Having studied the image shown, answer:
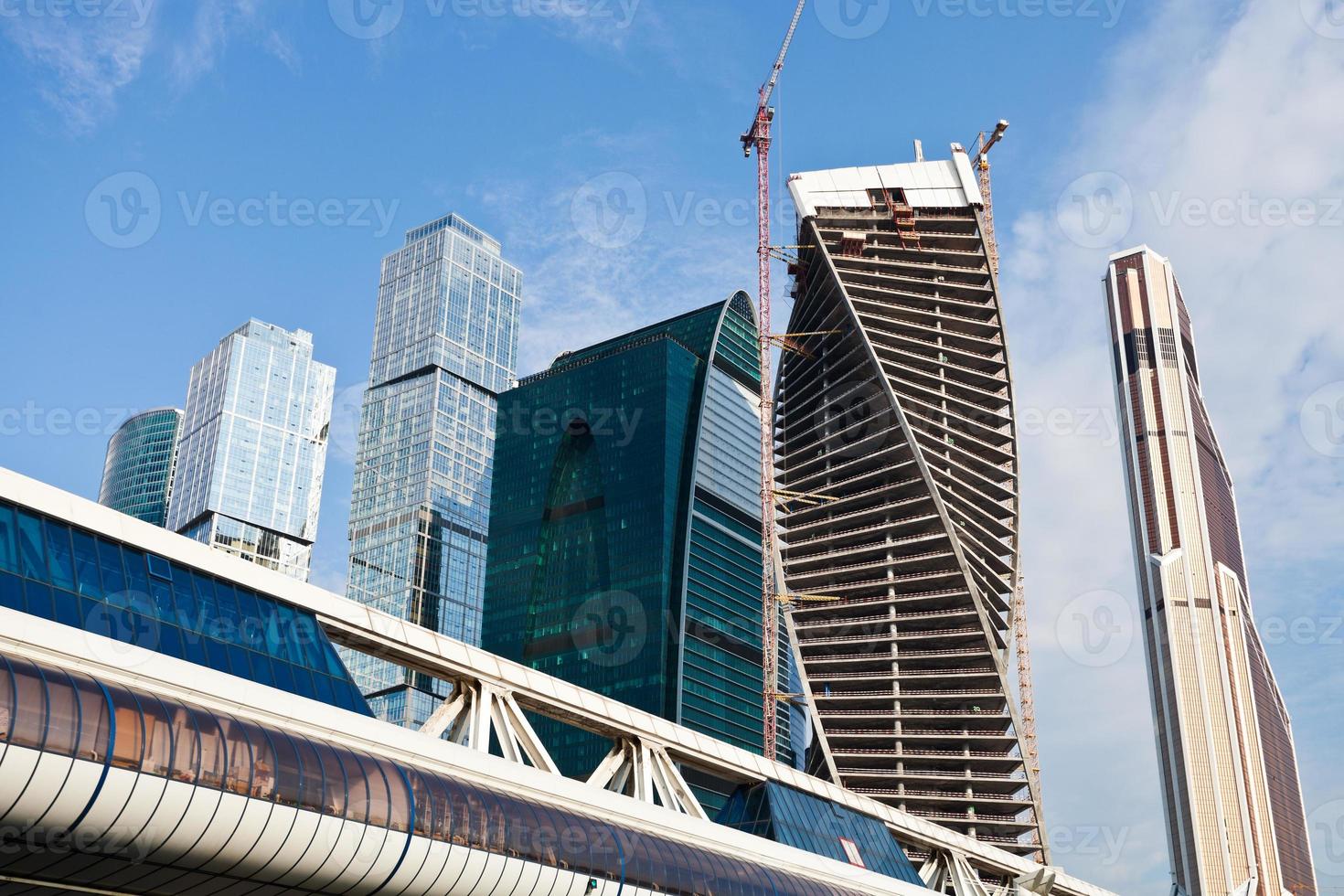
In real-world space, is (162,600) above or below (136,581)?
below

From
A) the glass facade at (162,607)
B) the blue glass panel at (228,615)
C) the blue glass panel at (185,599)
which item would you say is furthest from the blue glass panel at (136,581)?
the blue glass panel at (228,615)

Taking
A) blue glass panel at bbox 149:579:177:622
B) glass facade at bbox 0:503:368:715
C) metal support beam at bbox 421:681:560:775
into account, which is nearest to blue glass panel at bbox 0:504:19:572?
glass facade at bbox 0:503:368:715

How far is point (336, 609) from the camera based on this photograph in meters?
52.9

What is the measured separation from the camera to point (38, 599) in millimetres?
40031

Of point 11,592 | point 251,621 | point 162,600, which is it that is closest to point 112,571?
point 162,600

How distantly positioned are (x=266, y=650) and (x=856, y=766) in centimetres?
Answer: 13370

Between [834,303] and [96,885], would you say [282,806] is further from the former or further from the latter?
[834,303]

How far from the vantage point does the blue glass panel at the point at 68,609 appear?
40500 mm

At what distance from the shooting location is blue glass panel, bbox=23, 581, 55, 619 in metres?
39.7

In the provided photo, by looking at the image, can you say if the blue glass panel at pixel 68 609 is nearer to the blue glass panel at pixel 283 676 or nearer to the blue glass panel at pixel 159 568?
the blue glass panel at pixel 159 568

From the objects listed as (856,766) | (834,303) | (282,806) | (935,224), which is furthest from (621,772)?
(935,224)

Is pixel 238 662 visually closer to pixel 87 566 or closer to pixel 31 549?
pixel 87 566

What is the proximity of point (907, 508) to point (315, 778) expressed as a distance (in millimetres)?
144168

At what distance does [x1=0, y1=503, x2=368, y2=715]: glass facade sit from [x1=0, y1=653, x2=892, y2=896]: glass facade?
3.41m
